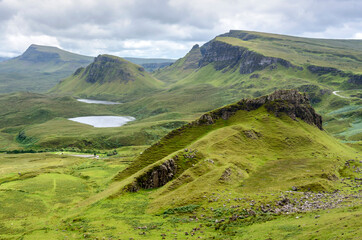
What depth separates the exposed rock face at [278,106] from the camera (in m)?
144

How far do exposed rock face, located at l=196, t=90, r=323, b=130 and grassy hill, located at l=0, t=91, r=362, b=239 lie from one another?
0.58 meters

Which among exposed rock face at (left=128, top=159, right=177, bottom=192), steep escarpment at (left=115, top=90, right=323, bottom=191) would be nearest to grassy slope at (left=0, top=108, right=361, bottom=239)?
steep escarpment at (left=115, top=90, right=323, bottom=191)

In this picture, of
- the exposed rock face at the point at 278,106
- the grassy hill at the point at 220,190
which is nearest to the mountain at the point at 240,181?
the grassy hill at the point at 220,190

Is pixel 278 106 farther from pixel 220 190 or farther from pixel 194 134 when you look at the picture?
pixel 220 190

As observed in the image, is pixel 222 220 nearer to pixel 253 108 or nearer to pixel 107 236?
pixel 107 236

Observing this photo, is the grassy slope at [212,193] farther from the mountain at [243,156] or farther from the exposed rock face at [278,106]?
the exposed rock face at [278,106]

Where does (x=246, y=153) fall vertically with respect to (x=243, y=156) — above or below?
above

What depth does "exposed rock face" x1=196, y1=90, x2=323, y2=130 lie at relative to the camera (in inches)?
5650

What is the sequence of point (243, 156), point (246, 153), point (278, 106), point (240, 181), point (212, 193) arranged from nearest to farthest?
1. point (212, 193)
2. point (240, 181)
3. point (243, 156)
4. point (246, 153)
5. point (278, 106)

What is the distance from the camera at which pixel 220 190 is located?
253ft

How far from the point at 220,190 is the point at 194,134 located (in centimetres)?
5636

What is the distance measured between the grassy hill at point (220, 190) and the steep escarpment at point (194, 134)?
0.51 metres

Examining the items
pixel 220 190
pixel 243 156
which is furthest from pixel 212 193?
pixel 243 156

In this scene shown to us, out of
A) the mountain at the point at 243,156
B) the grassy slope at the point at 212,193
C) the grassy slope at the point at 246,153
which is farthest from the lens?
the grassy slope at the point at 246,153
